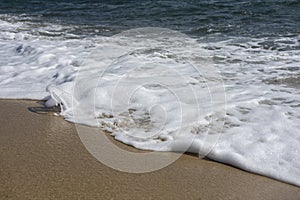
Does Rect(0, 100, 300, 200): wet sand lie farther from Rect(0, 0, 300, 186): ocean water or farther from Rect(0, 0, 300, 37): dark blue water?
Rect(0, 0, 300, 37): dark blue water

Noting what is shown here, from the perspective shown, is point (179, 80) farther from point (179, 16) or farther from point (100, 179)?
point (179, 16)

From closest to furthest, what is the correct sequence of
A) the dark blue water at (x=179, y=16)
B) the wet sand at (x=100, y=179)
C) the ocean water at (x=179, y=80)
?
the wet sand at (x=100, y=179)
the ocean water at (x=179, y=80)
the dark blue water at (x=179, y=16)

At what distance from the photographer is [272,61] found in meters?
4.49

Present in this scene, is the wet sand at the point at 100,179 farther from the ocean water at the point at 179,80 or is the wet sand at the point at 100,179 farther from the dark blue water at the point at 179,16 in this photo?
the dark blue water at the point at 179,16

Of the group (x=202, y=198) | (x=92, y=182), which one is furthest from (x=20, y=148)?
(x=202, y=198)

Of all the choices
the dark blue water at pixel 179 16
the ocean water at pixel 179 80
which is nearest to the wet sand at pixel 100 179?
the ocean water at pixel 179 80

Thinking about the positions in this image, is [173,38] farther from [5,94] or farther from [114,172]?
[114,172]

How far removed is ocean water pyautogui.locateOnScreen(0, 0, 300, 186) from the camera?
2.59 meters

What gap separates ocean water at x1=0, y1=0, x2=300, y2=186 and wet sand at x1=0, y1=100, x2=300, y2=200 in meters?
0.14

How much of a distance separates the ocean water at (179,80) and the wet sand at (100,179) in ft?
0.47

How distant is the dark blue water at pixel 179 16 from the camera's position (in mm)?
6742

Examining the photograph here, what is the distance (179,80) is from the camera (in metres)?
3.79

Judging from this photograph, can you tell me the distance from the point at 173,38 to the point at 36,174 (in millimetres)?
4232

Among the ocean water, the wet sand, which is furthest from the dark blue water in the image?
the wet sand
